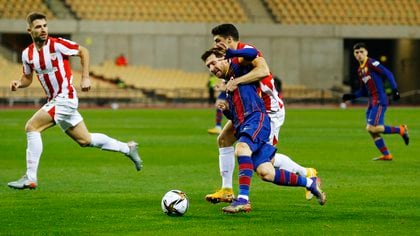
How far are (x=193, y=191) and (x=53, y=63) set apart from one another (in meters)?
2.53

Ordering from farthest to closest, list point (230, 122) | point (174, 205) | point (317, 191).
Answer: point (230, 122) → point (317, 191) → point (174, 205)

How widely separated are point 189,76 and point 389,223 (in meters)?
44.6

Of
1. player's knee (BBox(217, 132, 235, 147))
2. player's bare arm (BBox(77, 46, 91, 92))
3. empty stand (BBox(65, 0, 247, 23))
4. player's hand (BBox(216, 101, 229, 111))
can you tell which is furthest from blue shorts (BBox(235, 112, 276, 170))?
empty stand (BBox(65, 0, 247, 23))

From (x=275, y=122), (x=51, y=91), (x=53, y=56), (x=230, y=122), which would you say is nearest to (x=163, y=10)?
(x=51, y=91)

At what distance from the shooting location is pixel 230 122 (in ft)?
41.0

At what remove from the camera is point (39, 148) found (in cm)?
1431

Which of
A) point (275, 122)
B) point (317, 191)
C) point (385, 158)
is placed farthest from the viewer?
point (385, 158)

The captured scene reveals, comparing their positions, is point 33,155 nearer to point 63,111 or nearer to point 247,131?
point 63,111

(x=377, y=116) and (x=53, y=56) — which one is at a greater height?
(x=53, y=56)

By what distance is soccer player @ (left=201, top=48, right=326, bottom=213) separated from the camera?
1148 centimetres

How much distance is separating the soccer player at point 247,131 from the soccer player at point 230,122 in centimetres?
16

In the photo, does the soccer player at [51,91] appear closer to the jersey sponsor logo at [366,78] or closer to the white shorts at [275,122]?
the white shorts at [275,122]

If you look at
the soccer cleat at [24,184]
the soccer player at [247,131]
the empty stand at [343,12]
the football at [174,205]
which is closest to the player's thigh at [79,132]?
the soccer cleat at [24,184]

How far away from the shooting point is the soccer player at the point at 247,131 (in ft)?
37.7
